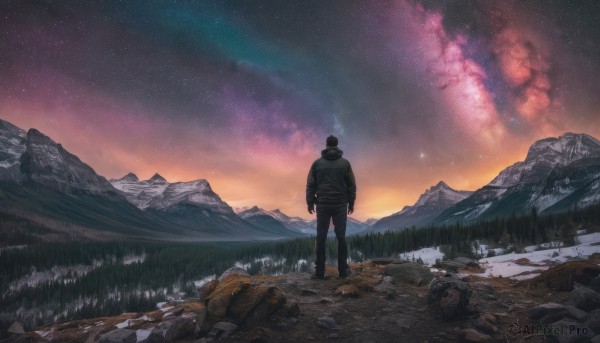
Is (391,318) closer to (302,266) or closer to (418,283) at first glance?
(418,283)

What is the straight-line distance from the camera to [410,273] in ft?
39.8

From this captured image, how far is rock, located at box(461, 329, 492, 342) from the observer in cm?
609

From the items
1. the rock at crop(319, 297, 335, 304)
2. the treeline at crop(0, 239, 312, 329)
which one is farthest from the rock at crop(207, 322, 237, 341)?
the treeline at crop(0, 239, 312, 329)

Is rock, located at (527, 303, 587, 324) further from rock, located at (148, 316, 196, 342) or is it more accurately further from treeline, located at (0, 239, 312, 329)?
treeline, located at (0, 239, 312, 329)

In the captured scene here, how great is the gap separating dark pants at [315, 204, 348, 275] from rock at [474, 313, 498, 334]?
5184mm

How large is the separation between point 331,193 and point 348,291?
11.2 feet

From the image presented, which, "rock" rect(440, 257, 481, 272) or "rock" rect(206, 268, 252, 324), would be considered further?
"rock" rect(440, 257, 481, 272)

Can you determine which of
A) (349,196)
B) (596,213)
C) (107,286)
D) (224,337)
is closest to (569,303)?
(349,196)

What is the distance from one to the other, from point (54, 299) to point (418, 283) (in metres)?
197

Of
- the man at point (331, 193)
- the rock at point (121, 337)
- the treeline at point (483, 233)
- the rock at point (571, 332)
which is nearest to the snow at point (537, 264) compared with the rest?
the rock at point (571, 332)

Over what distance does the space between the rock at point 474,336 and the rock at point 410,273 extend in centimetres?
535

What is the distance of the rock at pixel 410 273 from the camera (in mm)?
11742

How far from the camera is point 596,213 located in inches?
2640

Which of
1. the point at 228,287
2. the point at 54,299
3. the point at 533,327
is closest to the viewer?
the point at 533,327
